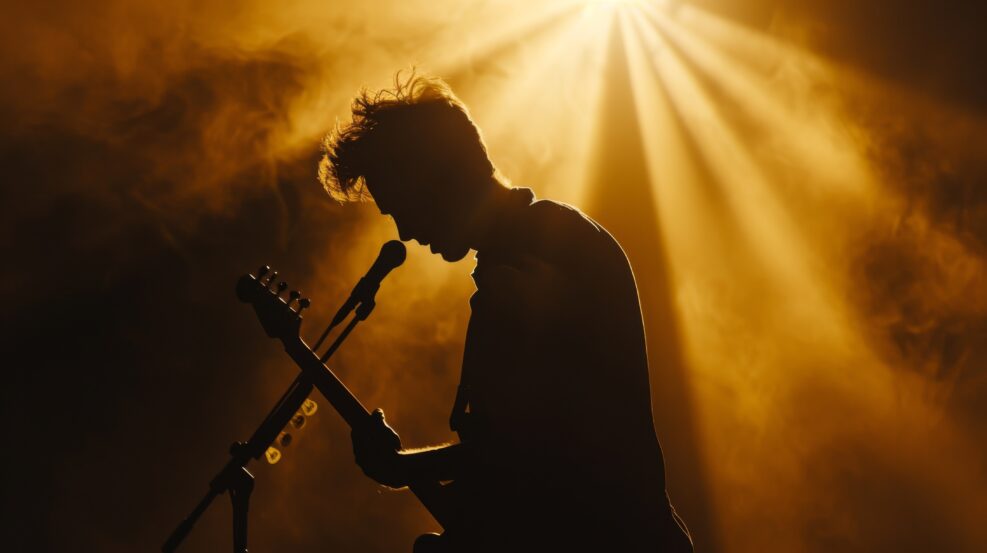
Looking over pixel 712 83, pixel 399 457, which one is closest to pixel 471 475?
pixel 399 457

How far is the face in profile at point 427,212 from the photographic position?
2.00m

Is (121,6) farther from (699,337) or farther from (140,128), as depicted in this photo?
(699,337)

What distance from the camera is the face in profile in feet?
6.57

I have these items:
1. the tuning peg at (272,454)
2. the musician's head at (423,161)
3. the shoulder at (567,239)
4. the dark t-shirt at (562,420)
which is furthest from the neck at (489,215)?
the tuning peg at (272,454)

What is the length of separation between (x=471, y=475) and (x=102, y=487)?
5.22 meters

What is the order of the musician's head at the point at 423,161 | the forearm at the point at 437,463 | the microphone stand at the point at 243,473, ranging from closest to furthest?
1. the forearm at the point at 437,463
2. the musician's head at the point at 423,161
3. the microphone stand at the point at 243,473

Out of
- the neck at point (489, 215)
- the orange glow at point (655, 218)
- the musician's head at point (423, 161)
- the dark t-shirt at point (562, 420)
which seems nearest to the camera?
→ the dark t-shirt at point (562, 420)

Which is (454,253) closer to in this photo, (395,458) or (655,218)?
(395,458)

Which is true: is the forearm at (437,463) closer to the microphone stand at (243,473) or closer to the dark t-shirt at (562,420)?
the dark t-shirt at (562,420)

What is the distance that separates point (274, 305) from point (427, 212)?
83 centimetres

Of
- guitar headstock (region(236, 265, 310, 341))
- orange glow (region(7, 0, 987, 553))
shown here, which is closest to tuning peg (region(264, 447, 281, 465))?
guitar headstock (region(236, 265, 310, 341))

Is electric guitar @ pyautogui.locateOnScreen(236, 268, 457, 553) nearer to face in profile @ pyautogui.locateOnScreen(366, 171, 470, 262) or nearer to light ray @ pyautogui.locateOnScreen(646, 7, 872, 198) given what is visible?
face in profile @ pyautogui.locateOnScreen(366, 171, 470, 262)

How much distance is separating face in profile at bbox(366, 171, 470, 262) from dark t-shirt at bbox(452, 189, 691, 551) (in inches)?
16.1

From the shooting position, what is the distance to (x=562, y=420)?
4.88 feet
